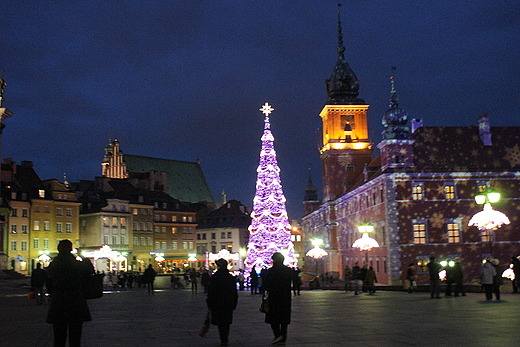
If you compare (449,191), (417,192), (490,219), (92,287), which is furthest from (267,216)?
(92,287)

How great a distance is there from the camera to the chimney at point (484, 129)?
54.9m

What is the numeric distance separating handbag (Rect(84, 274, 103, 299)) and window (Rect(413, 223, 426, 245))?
4470 cm

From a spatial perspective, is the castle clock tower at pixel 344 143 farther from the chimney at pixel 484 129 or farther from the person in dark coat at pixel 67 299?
the person in dark coat at pixel 67 299

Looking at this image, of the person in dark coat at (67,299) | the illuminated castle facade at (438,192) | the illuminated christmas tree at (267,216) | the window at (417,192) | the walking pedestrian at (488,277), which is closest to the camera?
the person in dark coat at (67,299)

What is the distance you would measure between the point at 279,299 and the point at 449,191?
1679 inches

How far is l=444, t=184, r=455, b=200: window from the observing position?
52.2 meters

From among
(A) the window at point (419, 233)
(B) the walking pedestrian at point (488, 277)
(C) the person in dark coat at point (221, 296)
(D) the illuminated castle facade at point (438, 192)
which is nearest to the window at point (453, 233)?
(D) the illuminated castle facade at point (438, 192)

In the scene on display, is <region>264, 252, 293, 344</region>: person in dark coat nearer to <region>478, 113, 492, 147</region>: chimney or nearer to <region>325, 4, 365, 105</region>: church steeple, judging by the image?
<region>478, 113, 492, 147</region>: chimney

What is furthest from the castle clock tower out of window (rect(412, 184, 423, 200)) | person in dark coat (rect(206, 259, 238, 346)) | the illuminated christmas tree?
person in dark coat (rect(206, 259, 238, 346))

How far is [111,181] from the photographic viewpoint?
97625mm

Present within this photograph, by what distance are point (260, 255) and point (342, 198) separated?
952 inches

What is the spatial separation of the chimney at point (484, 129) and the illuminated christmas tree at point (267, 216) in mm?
18376

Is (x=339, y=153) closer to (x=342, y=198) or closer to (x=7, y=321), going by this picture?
(x=342, y=198)

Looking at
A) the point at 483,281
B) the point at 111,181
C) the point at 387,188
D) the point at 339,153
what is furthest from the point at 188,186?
the point at 483,281
